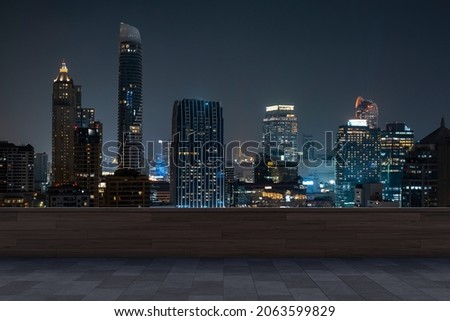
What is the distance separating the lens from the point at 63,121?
759 cm

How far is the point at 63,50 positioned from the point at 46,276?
187 inches

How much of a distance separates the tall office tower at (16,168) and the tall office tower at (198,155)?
7.06 ft

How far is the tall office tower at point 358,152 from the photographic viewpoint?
22.3 ft

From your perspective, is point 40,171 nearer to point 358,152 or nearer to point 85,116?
point 85,116

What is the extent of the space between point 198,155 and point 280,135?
1.10 m

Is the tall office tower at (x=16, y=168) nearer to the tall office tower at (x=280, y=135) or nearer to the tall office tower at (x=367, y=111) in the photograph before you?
the tall office tower at (x=280, y=135)

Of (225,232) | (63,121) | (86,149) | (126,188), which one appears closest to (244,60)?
(126,188)

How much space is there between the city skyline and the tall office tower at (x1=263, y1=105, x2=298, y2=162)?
0.16 metres

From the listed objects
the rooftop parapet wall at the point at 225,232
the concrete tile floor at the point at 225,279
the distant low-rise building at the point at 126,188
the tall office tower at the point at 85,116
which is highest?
the tall office tower at the point at 85,116

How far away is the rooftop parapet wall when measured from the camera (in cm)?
416

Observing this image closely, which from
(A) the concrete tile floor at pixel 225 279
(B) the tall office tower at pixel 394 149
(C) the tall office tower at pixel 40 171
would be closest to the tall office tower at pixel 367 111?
(B) the tall office tower at pixel 394 149

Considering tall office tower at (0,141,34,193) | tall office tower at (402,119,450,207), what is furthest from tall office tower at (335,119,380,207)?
tall office tower at (0,141,34,193)
